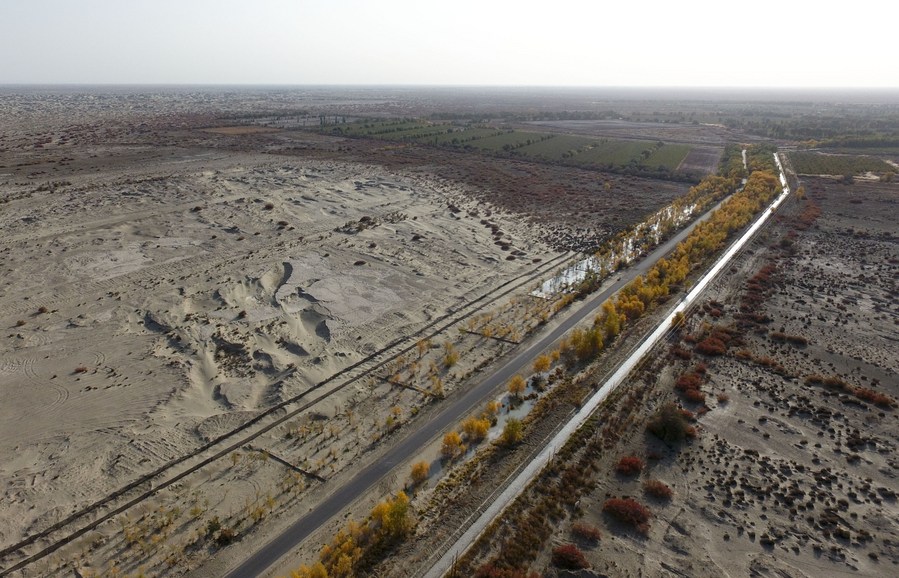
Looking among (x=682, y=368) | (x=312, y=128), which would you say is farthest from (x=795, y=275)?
(x=312, y=128)

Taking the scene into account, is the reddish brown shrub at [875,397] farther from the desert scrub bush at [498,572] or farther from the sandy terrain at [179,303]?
the sandy terrain at [179,303]

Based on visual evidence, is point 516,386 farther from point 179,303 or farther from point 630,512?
point 179,303

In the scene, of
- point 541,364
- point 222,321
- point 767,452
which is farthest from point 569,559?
point 222,321

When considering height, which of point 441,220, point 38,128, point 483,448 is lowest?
point 483,448

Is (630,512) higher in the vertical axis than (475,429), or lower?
lower

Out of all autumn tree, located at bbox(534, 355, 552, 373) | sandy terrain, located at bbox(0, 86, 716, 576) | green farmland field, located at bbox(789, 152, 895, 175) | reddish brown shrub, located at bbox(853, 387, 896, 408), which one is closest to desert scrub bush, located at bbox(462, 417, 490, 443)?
sandy terrain, located at bbox(0, 86, 716, 576)

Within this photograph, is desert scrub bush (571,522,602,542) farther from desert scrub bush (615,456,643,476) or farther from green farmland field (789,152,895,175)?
green farmland field (789,152,895,175)

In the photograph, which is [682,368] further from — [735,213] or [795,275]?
[735,213]
